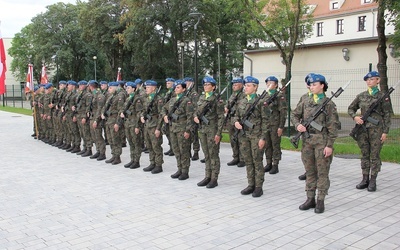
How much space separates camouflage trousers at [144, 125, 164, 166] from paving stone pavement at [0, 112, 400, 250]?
0.33 m

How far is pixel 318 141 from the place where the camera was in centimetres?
578

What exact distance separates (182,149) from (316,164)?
300 centimetres

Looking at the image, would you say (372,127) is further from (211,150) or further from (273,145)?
(211,150)

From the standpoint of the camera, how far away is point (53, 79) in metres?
57.7

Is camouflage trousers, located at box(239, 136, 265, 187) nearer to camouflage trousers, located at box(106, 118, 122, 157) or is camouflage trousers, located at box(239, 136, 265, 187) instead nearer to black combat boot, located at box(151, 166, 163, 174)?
black combat boot, located at box(151, 166, 163, 174)

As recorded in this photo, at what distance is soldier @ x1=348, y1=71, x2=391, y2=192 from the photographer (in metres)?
6.82

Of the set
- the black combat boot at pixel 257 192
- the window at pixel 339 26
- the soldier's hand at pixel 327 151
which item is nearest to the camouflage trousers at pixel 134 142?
the black combat boot at pixel 257 192

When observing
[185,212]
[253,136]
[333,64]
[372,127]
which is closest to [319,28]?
[333,64]

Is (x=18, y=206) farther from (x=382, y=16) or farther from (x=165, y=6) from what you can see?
(x=165, y=6)

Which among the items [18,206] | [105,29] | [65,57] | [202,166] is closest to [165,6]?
[105,29]

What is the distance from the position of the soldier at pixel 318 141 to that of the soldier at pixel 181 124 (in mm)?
2585

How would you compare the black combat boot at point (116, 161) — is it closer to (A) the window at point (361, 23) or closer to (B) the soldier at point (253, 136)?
(B) the soldier at point (253, 136)

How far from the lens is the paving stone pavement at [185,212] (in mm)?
4887

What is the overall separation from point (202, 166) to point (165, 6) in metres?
26.9
